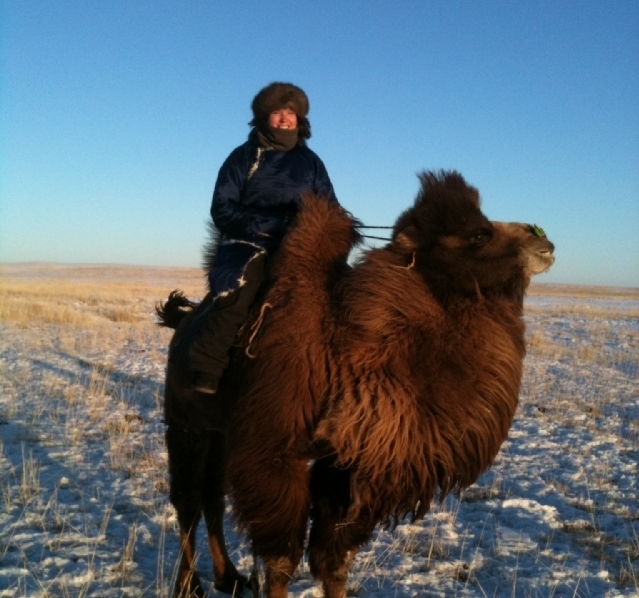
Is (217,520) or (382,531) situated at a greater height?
(217,520)

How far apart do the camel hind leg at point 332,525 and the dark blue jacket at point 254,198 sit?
1430 millimetres

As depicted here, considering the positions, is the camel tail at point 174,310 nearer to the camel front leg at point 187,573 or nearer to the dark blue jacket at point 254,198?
the dark blue jacket at point 254,198

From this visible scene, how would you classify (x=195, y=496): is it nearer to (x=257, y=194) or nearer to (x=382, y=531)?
(x=382, y=531)

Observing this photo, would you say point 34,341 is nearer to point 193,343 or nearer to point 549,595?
point 193,343

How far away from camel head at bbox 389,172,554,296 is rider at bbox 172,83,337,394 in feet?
3.15

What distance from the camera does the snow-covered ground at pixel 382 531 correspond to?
14.3 feet

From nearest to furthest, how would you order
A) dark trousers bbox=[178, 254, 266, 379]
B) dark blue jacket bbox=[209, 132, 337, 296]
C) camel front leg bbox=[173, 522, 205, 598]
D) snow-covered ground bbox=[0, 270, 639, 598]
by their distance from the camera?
dark trousers bbox=[178, 254, 266, 379]
dark blue jacket bbox=[209, 132, 337, 296]
camel front leg bbox=[173, 522, 205, 598]
snow-covered ground bbox=[0, 270, 639, 598]

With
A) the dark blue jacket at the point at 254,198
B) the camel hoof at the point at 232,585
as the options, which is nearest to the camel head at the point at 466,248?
the dark blue jacket at the point at 254,198

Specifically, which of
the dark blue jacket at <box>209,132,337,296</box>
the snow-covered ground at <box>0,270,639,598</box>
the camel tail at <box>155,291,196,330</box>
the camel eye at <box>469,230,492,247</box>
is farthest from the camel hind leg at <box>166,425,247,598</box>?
the camel eye at <box>469,230,492,247</box>

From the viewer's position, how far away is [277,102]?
430cm

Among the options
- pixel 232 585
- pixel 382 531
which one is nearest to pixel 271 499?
pixel 232 585

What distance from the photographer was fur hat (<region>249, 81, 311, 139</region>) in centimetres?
430

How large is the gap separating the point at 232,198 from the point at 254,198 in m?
0.15

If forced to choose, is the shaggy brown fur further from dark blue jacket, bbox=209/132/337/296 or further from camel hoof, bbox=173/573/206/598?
camel hoof, bbox=173/573/206/598
